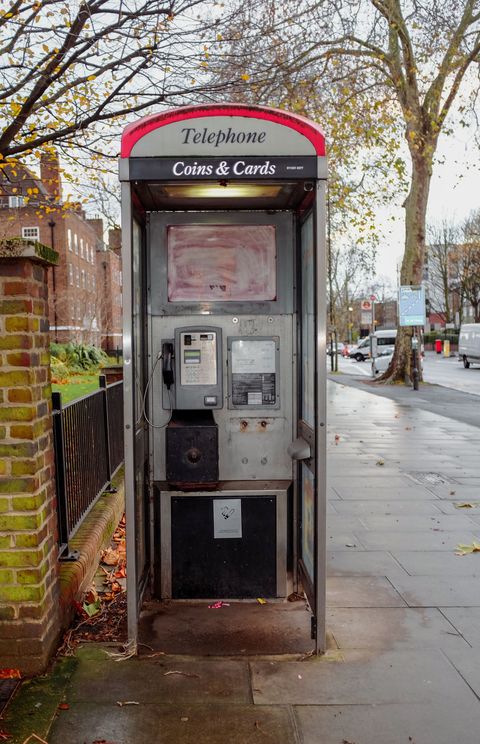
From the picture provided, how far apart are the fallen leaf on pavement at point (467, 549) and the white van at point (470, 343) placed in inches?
1172

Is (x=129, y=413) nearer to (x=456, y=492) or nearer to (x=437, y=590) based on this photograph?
(x=437, y=590)

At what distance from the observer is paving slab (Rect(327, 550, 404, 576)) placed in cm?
517

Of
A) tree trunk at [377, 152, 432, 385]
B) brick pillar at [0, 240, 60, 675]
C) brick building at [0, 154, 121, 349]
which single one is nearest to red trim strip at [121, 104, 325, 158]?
brick pillar at [0, 240, 60, 675]

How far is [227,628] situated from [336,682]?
34.9 inches

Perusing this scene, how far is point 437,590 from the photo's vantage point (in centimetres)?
476

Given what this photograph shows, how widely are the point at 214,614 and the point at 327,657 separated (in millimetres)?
895

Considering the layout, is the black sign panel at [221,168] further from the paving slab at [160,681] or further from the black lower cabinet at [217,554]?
the paving slab at [160,681]

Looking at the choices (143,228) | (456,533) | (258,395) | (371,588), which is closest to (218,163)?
(143,228)

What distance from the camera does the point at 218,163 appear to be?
375cm

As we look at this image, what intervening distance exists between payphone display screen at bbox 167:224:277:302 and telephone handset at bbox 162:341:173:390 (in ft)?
1.24

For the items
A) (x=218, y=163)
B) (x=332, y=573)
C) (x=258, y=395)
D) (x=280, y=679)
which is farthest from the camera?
(x=332, y=573)

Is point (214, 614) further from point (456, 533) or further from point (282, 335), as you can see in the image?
point (456, 533)

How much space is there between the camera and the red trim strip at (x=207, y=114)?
12.1 ft

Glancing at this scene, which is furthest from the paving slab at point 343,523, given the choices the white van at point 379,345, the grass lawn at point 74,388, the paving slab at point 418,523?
the white van at point 379,345
